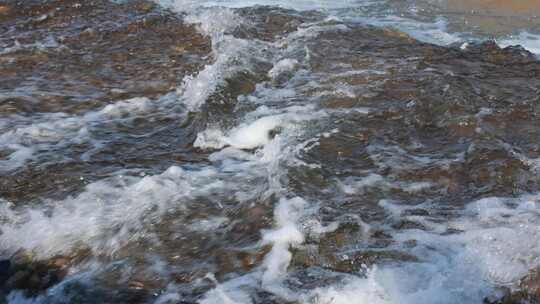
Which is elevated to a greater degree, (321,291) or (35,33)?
(35,33)

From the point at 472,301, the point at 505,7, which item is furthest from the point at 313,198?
the point at 505,7

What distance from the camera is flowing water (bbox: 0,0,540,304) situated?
311 centimetres

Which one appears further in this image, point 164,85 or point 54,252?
point 164,85

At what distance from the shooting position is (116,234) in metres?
3.45

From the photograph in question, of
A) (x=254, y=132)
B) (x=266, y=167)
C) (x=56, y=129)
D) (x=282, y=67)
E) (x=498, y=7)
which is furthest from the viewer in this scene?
(x=498, y=7)

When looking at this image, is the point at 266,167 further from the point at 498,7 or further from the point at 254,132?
the point at 498,7

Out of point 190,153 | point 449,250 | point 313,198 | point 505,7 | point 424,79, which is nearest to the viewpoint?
point 449,250

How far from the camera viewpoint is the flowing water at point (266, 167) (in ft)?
10.2

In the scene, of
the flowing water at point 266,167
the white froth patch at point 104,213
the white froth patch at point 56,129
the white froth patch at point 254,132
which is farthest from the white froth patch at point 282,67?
the white froth patch at point 104,213

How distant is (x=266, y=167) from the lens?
418 centimetres

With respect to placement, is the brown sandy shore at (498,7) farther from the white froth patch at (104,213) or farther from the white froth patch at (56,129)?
the white froth patch at (104,213)

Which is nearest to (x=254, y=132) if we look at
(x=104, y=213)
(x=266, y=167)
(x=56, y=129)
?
(x=266, y=167)

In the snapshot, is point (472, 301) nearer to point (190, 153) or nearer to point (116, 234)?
point (116, 234)

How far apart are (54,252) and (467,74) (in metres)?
4.27
